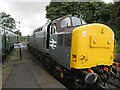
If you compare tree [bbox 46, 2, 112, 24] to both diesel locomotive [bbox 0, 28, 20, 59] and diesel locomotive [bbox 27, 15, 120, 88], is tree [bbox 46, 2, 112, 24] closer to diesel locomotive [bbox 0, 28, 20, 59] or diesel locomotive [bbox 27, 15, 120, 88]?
diesel locomotive [bbox 0, 28, 20, 59]

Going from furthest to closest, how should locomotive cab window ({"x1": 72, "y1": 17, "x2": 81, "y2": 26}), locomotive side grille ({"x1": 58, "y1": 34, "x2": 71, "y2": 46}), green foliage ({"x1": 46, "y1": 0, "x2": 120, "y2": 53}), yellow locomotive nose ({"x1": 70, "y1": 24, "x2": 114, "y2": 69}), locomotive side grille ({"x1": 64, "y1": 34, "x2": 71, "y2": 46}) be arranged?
green foliage ({"x1": 46, "y1": 0, "x2": 120, "y2": 53}) → locomotive cab window ({"x1": 72, "y1": 17, "x2": 81, "y2": 26}) → locomotive side grille ({"x1": 58, "y1": 34, "x2": 71, "y2": 46}) → locomotive side grille ({"x1": 64, "y1": 34, "x2": 71, "y2": 46}) → yellow locomotive nose ({"x1": 70, "y1": 24, "x2": 114, "y2": 69})

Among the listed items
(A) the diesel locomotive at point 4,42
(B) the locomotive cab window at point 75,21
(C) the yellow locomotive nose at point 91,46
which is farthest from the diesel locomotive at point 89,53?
(A) the diesel locomotive at point 4,42

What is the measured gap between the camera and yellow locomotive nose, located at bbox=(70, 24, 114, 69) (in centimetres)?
978

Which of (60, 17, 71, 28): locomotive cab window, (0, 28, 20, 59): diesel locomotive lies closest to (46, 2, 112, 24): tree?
(0, 28, 20, 59): diesel locomotive

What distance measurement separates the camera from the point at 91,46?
393 inches

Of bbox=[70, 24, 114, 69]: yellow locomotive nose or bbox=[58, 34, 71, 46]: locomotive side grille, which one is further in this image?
bbox=[58, 34, 71, 46]: locomotive side grille

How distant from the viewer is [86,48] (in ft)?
32.6

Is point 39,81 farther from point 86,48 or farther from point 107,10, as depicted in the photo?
point 107,10

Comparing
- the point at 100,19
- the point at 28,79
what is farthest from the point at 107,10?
the point at 28,79

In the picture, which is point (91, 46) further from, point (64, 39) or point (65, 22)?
point (65, 22)

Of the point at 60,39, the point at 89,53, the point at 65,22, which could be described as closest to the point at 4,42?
the point at 65,22

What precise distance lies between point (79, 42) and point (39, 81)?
3.17 metres

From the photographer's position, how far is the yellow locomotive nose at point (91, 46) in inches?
385

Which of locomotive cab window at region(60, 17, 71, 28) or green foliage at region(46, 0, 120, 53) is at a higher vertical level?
green foliage at region(46, 0, 120, 53)
